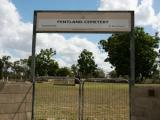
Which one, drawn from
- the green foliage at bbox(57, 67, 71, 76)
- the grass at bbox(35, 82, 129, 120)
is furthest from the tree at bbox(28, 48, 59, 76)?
the grass at bbox(35, 82, 129, 120)

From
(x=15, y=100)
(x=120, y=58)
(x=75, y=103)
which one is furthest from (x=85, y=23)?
(x=120, y=58)

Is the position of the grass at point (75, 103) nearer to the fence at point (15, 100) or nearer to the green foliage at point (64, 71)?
the fence at point (15, 100)

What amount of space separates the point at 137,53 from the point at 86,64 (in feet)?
65.3

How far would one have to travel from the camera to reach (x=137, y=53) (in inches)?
3305

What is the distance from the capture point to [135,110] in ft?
35.4

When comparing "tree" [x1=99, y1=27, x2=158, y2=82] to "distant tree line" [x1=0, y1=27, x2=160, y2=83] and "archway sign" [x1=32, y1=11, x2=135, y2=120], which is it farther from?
"archway sign" [x1=32, y1=11, x2=135, y2=120]

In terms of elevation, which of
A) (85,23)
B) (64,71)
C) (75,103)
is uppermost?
(64,71)

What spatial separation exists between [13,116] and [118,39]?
6712cm

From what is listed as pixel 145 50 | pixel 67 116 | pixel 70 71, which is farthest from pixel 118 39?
pixel 67 116

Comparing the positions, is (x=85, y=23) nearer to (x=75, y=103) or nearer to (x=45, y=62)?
(x=75, y=103)

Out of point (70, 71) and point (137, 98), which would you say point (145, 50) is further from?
point (137, 98)

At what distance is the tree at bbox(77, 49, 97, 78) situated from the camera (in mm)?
95863

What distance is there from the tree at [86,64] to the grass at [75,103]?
7604 cm

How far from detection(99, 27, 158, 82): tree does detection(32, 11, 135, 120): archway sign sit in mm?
62496
